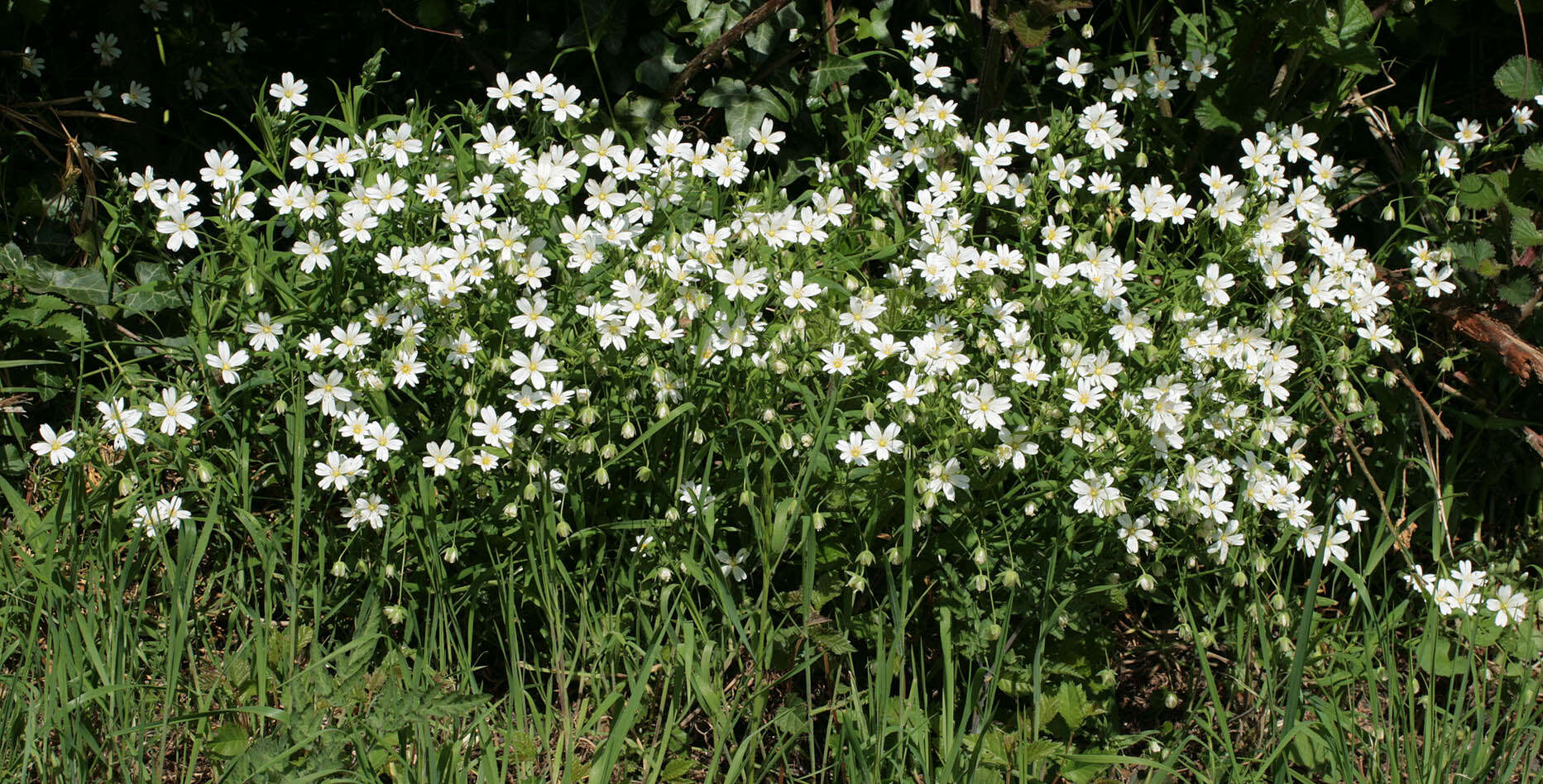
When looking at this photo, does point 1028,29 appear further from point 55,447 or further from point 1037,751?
point 55,447

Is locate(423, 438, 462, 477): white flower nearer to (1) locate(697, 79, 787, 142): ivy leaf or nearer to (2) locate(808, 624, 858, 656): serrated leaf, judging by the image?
(2) locate(808, 624, 858, 656): serrated leaf

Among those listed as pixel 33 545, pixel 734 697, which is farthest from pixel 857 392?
pixel 33 545

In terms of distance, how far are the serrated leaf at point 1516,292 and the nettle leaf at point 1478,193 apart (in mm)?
221

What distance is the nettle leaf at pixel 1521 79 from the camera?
11.0 ft

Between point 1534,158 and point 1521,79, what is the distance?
0.29 metres

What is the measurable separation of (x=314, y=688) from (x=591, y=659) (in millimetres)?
606

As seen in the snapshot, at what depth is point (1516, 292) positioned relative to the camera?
3242 millimetres

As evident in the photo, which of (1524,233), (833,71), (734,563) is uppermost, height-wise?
(833,71)

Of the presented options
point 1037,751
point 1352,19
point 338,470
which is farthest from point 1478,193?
point 338,470

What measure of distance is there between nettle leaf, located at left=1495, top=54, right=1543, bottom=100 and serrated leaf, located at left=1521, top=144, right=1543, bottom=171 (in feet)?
0.56

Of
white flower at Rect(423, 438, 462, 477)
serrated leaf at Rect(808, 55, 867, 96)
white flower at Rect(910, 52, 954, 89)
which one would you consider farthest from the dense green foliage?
serrated leaf at Rect(808, 55, 867, 96)

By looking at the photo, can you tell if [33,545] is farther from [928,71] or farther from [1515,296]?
[1515,296]

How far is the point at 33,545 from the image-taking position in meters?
2.83

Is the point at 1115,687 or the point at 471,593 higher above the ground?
the point at 471,593
